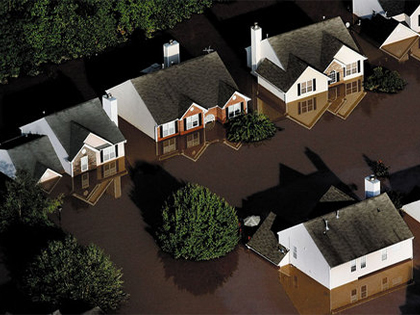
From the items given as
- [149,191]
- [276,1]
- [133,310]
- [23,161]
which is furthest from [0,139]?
[276,1]

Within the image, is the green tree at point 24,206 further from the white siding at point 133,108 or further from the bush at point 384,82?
the bush at point 384,82

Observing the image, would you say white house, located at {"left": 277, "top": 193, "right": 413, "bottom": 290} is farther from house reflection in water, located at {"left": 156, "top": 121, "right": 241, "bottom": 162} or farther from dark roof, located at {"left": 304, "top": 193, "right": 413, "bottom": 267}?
house reflection in water, located at {"left": 156, "top": 121, "right": 241, "bottom": 162}

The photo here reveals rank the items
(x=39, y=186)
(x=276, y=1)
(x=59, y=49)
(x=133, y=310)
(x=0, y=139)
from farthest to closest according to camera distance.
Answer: (x=276, y=1) < (x=59, y=49) < (x=0, y=139) < (x=39, y=186) < (x=133, y=310)

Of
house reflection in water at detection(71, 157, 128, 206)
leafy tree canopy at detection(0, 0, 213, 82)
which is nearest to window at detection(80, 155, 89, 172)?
house reflection in water at detection(71, 157, 128, 206)

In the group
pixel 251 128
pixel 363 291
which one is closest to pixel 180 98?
pixel 251 128

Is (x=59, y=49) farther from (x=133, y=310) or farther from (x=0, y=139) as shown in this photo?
(x=133, y=310)

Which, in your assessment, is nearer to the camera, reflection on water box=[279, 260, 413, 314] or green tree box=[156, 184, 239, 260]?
reflection on water box=[279, 260, 413, 314]
